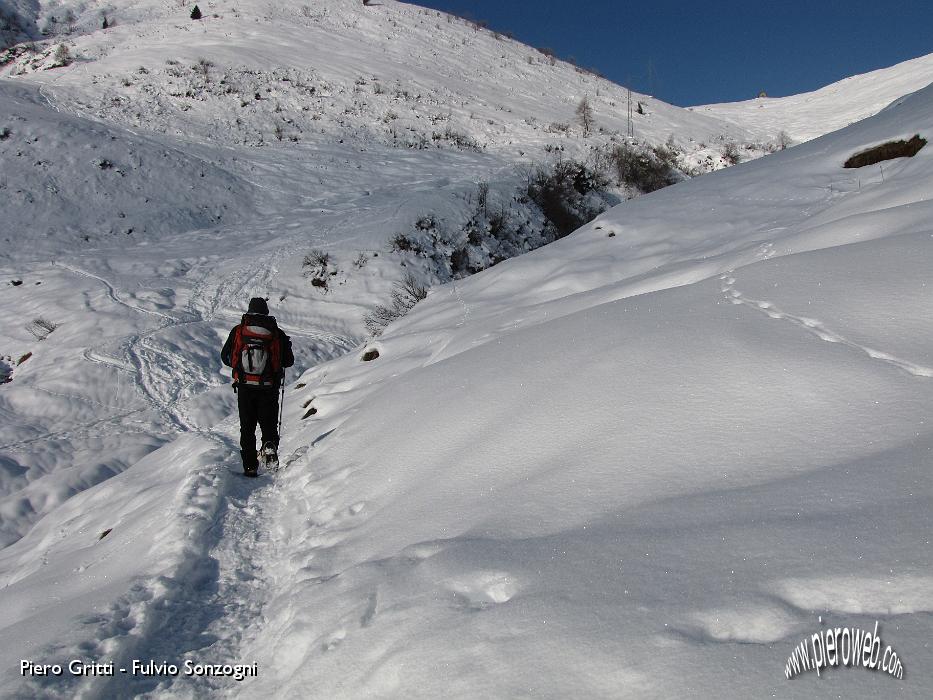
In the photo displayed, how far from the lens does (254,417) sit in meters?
4.95

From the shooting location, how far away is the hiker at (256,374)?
4887mm

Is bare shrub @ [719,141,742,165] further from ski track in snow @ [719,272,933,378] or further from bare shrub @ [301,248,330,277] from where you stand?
ski track in snow @ [719,272,933,378]

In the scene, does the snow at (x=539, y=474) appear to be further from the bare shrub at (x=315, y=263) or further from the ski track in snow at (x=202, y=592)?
the bare shrub at (x=315, y=263)

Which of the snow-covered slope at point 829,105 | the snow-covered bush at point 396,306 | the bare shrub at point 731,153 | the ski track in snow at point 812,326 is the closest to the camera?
the ski track in snow at point 812,326

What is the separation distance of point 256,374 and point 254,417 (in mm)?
383

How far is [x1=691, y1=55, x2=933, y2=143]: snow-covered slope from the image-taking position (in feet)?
96.8

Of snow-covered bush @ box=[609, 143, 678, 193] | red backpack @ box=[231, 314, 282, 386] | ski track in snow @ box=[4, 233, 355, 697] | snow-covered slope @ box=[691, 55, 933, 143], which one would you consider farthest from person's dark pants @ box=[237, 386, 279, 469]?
snow-covered slope @ box=[691, 55, 933, 143]

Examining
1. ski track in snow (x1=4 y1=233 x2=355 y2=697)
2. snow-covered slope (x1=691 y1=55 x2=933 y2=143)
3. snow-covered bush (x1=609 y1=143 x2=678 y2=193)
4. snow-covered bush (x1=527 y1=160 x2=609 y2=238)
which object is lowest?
ski track in snow (x1=4 y1=233 x2=355 y2=697)

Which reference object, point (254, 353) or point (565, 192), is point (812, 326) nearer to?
point (254, 353)

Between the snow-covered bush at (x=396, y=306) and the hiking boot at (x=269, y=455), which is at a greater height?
the snow-covered bush at (x=396, y=306)

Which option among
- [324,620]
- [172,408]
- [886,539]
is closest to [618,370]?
[886,539]

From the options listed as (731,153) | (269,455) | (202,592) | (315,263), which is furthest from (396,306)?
(731,153)

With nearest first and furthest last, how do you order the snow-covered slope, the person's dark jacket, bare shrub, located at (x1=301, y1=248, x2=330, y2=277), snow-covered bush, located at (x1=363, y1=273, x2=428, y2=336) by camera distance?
the person's dark jacket → snow-covered bush, located at (x1=363, y1=273, x2=428, y2=336) → bare shrub, located at (x1=301, y1=248, x2=330, y2=277) → the snow-covered slope

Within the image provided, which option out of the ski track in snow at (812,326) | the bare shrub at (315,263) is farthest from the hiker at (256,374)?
the bare shrub at (315,263)
